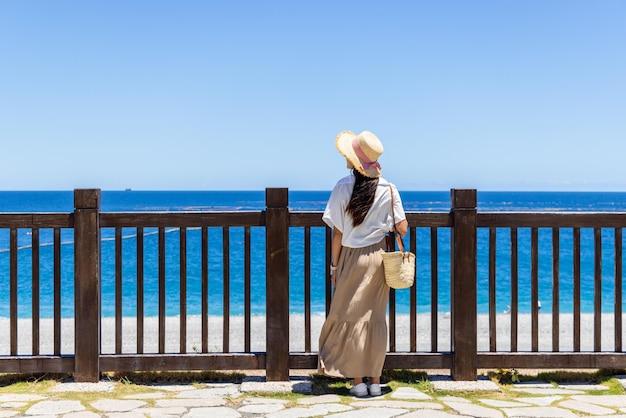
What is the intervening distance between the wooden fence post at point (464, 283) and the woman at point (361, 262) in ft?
1.96

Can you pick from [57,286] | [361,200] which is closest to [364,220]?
[361,200]

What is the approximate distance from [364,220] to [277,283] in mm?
897

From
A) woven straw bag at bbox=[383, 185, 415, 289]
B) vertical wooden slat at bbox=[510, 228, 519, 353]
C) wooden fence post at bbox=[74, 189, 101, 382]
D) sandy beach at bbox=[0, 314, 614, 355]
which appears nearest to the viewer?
woven straw bag at bbox=[383, 185, 415, 289]

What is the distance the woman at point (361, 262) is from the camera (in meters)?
4.66

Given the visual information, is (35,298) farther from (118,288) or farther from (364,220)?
(364,220)

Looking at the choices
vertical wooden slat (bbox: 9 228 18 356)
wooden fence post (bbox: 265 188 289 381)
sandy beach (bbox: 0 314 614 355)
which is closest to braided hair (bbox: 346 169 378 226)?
wooden fence post (bbox: 265 188 289 381)

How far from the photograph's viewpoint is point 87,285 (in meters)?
5.03

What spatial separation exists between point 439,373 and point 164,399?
2.19 meters

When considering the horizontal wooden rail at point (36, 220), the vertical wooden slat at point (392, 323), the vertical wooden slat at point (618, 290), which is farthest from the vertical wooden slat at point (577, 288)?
the horizontal wooden rail at point (36, 220)

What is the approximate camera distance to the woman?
4.66 m

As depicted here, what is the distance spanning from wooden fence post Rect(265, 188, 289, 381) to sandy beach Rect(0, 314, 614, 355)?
3.30 m

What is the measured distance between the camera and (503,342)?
31.7ft

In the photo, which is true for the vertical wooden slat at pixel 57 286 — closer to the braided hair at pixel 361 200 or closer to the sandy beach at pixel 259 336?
the braided hair at pixel 361 200

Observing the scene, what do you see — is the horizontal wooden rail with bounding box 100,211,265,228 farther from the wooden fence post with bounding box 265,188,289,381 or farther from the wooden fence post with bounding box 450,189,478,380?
the wooden fence post with bounding box 450,189,478,380
